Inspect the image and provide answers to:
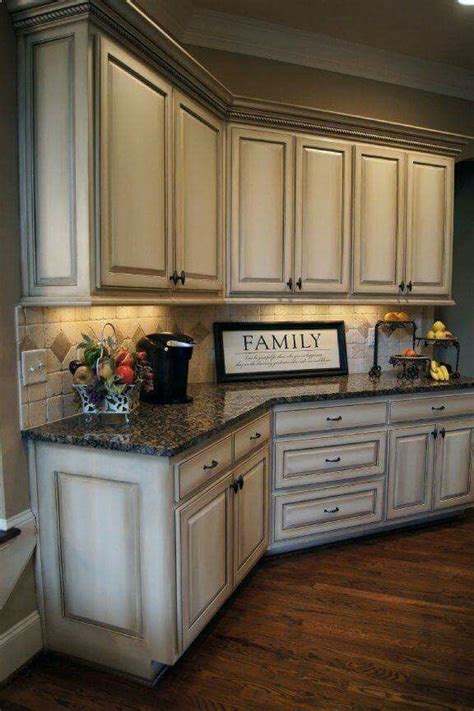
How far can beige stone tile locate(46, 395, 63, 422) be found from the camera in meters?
2.12

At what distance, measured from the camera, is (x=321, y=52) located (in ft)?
11.0

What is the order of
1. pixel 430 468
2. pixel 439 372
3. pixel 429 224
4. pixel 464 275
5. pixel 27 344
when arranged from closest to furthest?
pixel 27 344 < pixel 430 468 < pixel 439 372 < pixel 429 224 < pixel 464 275

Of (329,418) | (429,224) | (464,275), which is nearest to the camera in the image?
(329,418)

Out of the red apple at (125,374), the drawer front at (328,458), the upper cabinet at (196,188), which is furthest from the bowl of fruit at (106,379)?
the drawer front at (328,458)

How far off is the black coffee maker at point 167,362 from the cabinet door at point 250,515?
0.47 m

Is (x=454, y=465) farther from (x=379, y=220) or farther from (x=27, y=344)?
(x=27, y=344)

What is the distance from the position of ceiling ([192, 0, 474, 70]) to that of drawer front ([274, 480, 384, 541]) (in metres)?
2.62

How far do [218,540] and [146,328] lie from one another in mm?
1122

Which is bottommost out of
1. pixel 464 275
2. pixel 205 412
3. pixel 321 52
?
pixel 205 412

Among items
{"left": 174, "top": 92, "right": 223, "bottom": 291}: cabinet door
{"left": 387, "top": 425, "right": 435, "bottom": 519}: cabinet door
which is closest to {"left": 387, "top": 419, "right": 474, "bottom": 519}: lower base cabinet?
{"left": 387, "top": 425, "right": 435, "bottom": 519}: cabinet door

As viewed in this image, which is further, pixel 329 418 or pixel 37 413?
pixel 329 418

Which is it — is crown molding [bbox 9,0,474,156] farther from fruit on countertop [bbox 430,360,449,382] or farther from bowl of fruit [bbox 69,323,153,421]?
fruit on countertop [bbox 430,360,449,382]

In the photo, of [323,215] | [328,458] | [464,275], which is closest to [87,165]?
[323,215]

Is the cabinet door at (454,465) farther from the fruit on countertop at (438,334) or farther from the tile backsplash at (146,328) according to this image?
the tile backsplash at (146,328)
